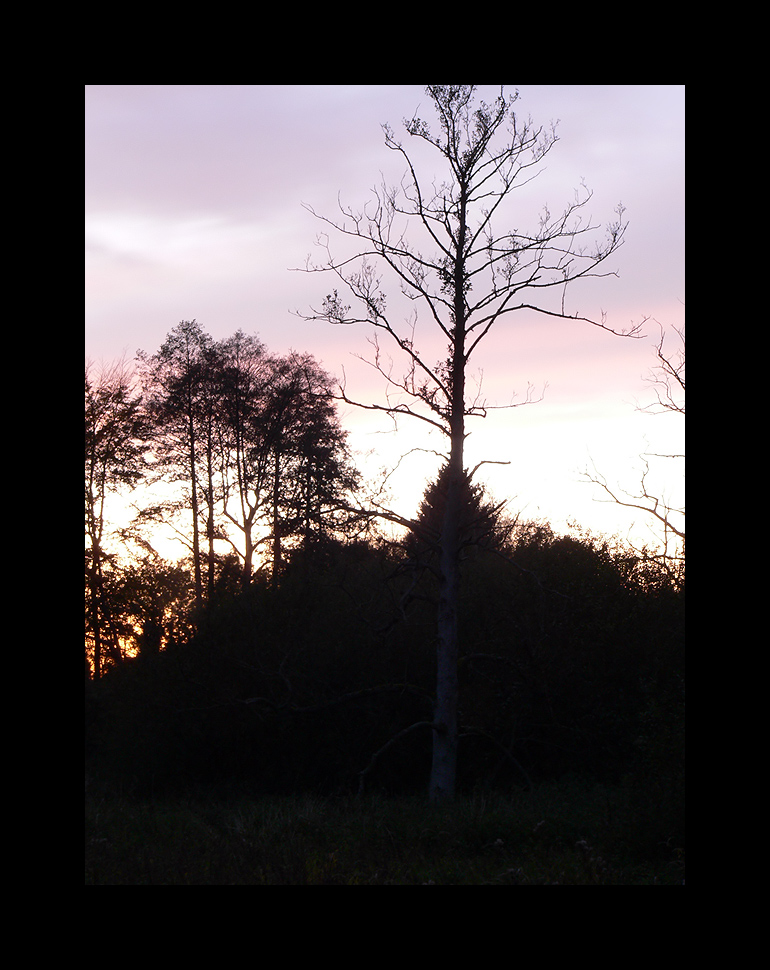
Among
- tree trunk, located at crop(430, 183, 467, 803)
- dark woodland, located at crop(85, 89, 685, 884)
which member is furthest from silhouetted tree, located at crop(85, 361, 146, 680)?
tree trunk, located at crop(430, 183, 467, 803)

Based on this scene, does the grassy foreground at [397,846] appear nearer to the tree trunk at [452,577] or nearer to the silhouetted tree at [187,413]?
the tree trunk at [452,577]

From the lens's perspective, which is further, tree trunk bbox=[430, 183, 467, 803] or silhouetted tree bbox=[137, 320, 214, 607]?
silhouetted tree bbox=[137, 320, 214, 607]

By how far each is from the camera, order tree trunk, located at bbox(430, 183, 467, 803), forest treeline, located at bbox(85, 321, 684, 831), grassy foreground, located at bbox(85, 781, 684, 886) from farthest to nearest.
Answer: forest treeline, located at bbox(85, 321, 684, 831) < tree trunk, located at bbox(430, 183, 467, 803) < grassy foreground, located at bbox(85, 781, 684, 886)

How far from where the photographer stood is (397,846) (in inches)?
423

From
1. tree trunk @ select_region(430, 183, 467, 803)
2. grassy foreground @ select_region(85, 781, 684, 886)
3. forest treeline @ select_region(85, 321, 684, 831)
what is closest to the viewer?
grassy foreground @ select_region(85, 781, 684, 886)

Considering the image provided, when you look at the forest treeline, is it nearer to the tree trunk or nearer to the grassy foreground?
the tree trunk

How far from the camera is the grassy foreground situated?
354 inches

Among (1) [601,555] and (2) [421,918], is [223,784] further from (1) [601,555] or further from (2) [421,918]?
(2) [421,918]

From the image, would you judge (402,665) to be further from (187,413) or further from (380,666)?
(187,413)

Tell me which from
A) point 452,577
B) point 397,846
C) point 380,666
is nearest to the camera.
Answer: point 397,846

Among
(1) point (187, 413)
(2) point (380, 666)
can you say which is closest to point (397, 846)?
(2) point (380, 666)

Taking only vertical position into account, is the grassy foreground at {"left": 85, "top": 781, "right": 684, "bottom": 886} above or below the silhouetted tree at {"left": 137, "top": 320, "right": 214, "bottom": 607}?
below

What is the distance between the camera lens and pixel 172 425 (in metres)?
33.2

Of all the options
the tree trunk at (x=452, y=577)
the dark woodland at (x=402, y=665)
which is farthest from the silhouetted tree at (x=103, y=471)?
the tree trunk at (x=452, y=577)
